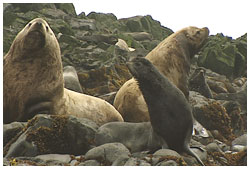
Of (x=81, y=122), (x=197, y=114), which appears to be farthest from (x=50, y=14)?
(x=81, y=122)

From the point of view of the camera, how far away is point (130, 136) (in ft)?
18.7

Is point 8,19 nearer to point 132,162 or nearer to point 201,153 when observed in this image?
point 201,153

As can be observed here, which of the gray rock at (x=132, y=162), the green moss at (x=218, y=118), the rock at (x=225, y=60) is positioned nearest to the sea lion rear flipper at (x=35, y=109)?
the gray rock at (x=132, y=162)

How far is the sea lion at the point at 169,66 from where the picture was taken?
26.0 ft

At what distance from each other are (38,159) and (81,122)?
919mm

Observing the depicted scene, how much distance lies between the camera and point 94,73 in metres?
11.0

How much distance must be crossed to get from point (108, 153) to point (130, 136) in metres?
1.00

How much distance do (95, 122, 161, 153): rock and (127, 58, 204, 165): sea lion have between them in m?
0.23

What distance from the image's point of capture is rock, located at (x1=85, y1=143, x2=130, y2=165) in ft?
15.4

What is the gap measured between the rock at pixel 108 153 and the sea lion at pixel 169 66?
297 centimetres

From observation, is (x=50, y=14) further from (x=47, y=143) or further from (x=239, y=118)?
(x=47, y=143)

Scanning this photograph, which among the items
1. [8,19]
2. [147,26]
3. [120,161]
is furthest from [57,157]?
[147,26]

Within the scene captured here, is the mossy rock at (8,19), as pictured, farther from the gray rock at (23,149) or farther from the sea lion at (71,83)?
the gray rock at (23,149)

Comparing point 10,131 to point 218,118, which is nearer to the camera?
point 10,131
